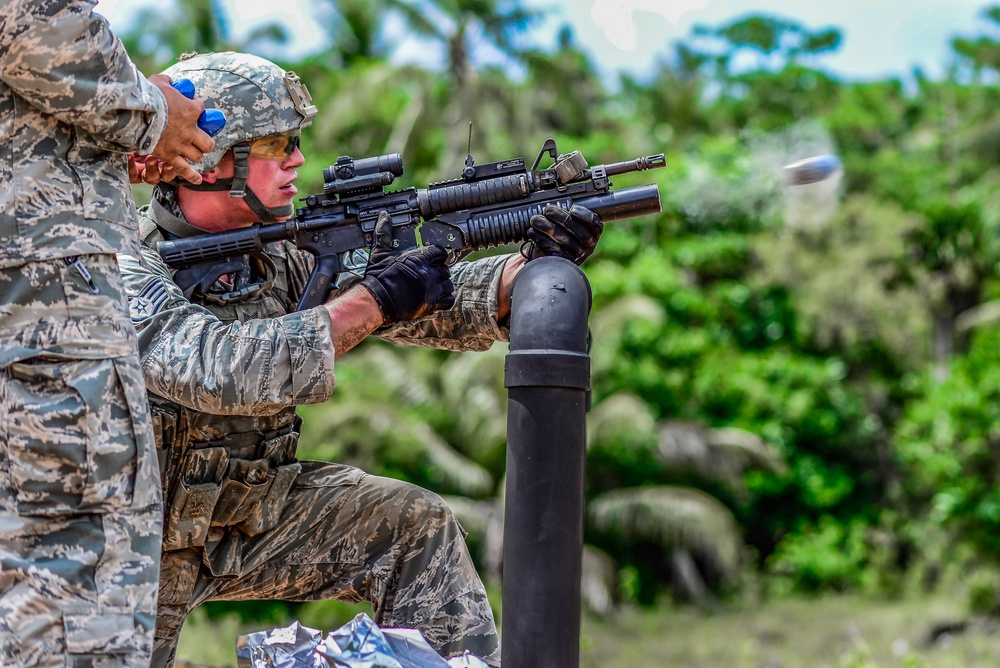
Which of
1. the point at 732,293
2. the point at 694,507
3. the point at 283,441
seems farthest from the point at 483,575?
the point at 283,441

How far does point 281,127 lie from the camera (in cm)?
420

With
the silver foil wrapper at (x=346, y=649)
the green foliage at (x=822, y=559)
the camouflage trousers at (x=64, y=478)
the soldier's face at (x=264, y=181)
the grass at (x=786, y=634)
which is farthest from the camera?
the green foliage at (x=822, y=559)


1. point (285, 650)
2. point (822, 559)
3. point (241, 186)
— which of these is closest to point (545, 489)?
point (285, 650)

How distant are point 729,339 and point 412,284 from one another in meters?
27.5

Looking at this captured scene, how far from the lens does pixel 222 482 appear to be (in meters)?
4.03

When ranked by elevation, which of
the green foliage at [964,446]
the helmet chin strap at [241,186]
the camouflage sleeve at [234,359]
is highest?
the green foliage at [964,446]

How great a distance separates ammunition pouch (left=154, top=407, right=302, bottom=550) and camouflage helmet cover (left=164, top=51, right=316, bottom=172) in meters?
0.91

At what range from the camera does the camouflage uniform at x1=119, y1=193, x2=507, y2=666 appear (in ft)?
13.1

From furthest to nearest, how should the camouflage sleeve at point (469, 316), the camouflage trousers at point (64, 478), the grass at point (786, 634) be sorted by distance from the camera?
the grass at point (786, 634)
the camouflage sleeve at point (469, 316)
the camouflage trousers at point (64, 478)

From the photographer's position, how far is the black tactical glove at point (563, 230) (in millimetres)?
4098

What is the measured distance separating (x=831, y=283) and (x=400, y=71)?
38.5ft

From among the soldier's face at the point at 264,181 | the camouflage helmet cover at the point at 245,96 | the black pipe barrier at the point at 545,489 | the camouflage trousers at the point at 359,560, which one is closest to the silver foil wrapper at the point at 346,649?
the black pipe barrier at the point at 545,489

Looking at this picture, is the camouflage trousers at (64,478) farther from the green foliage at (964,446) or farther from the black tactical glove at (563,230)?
the green foliage at (964,446)

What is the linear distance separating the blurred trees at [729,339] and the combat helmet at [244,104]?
58.6 ft
